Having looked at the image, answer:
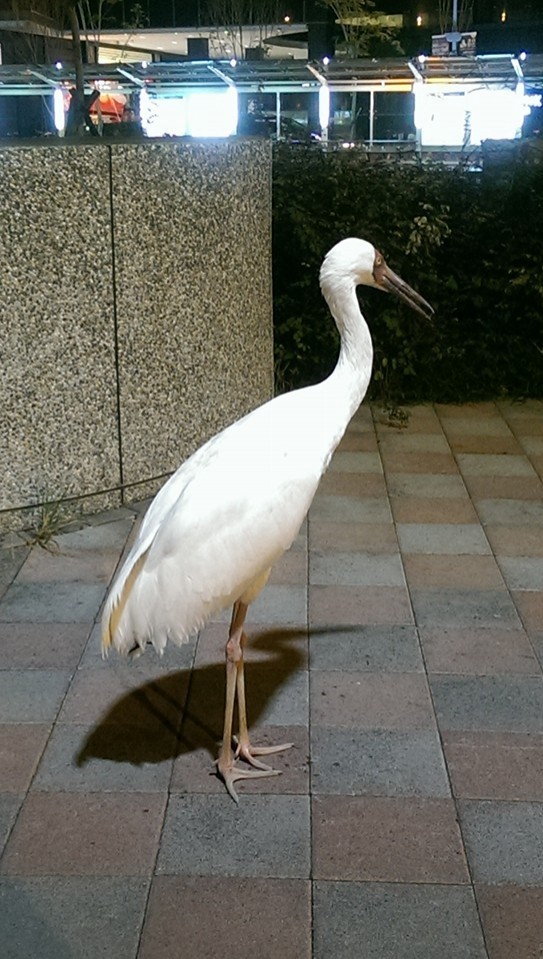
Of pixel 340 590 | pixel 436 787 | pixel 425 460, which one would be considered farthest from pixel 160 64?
pixel 436 787

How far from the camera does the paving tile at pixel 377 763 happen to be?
3.84 metres

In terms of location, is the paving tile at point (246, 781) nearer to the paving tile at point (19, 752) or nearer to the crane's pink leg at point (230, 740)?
the crane's pink leg at point (230, 740)

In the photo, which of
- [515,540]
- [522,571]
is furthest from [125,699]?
[515,540]

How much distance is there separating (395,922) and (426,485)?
14.1 feet

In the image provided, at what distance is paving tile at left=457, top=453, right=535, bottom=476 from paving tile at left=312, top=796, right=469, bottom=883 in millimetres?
4023

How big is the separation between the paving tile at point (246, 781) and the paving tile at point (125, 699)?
13cm

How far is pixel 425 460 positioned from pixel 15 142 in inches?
141

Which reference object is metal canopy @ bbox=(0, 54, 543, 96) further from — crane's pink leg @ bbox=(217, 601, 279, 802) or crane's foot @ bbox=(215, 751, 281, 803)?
crane's foot @ bbox=(215, 751, 281, 803)

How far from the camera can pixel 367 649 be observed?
488 cm

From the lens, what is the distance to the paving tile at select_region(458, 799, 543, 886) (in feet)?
11.1

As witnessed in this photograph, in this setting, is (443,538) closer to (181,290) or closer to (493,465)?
(493,465)

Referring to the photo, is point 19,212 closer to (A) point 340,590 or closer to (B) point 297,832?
(A) point 340,590

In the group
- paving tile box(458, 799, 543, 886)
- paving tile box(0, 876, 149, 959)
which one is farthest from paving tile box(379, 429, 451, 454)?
paving tile box(0, 876, 149, 959)

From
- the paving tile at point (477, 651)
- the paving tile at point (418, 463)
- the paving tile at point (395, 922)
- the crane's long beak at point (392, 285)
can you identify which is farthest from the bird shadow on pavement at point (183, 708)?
the paving tile at point (418, 463)
